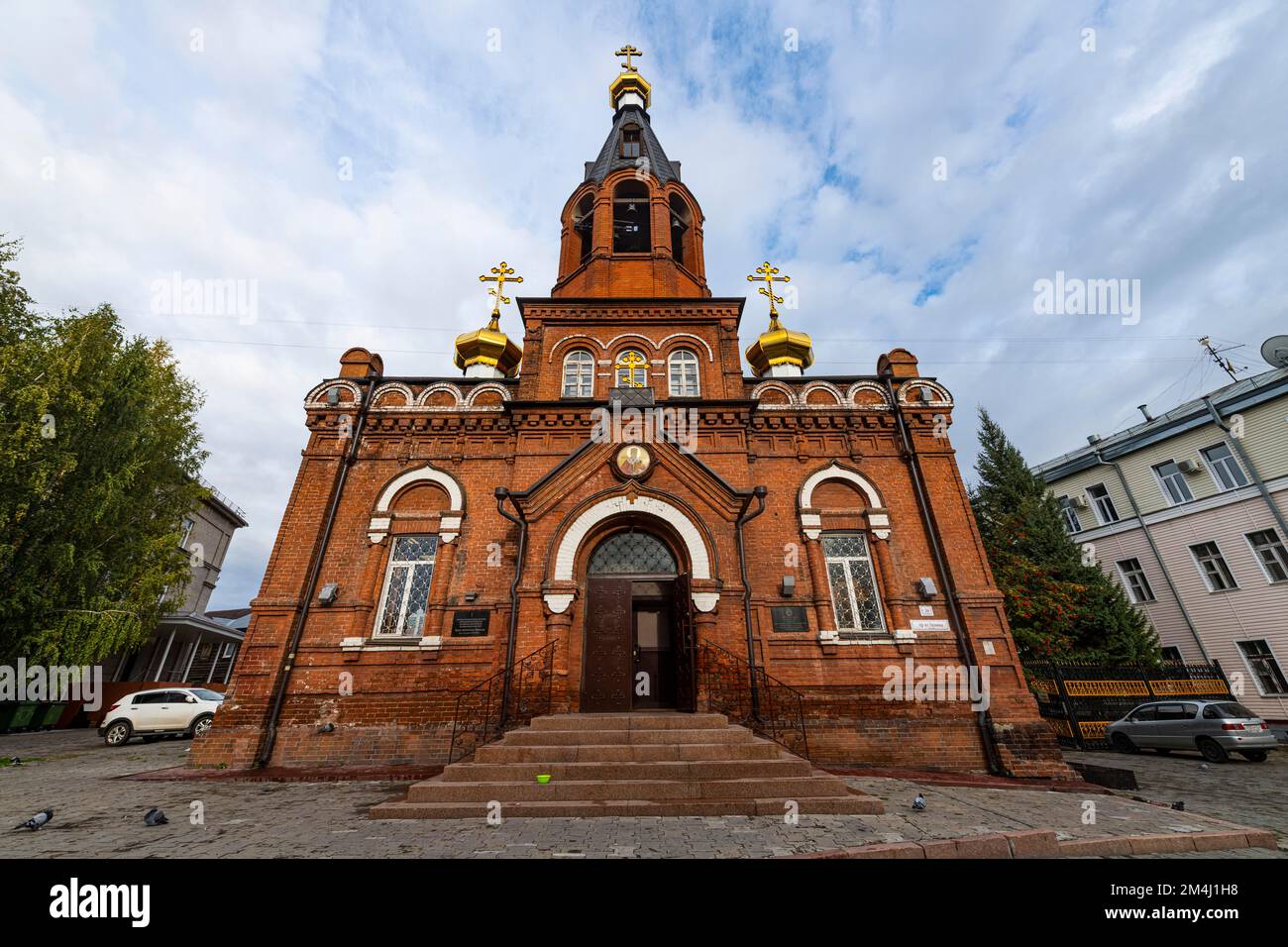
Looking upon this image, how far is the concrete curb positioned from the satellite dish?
22538 mm

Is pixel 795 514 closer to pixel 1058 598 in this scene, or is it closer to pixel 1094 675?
pixel 1094 675

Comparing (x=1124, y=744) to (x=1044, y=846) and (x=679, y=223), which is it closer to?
(x=1044, y=846)

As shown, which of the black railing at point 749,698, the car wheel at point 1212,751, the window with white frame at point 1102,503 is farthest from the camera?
the window with white frame at point 1102,503

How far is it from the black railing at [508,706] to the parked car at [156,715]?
1065 centimetres

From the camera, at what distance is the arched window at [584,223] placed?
1670cm

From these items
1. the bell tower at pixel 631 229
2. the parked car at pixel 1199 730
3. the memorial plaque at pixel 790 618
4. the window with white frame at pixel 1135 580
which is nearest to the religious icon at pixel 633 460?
the memorial plaque at pixel 790 618

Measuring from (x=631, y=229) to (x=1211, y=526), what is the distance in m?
24.7

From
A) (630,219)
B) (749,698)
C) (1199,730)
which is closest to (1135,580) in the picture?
(1199,730)

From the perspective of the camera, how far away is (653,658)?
10031mm

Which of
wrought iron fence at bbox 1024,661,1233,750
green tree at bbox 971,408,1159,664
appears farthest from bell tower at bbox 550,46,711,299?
green tree at bbox 971,408,1159,664

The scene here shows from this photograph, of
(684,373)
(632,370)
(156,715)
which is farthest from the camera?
(156,715)

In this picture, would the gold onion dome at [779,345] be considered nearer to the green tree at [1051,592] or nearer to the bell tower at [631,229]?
the bell tower at [631,229]

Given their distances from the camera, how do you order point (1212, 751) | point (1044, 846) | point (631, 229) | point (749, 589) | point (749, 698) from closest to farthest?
point (1044, 846), point (749, 698), point (749, 589), point (1212, 751), point (631, 229)
